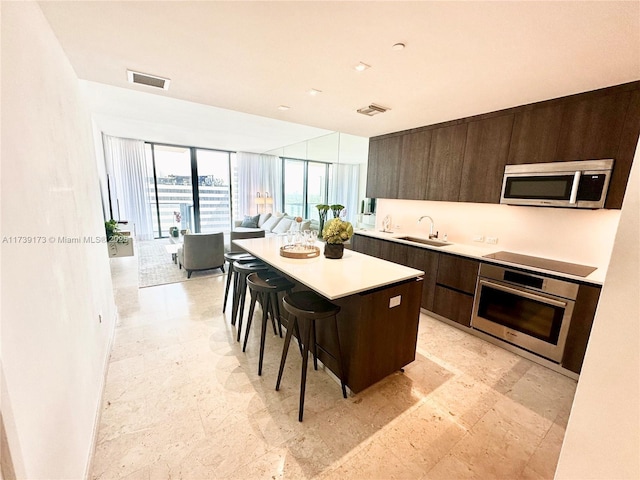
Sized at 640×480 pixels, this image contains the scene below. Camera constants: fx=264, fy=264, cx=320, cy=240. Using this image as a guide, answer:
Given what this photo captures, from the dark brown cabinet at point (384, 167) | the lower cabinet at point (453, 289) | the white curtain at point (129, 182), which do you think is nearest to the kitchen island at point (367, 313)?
the lower cabinet at point (453, 289)

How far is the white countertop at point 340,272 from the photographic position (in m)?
1.76

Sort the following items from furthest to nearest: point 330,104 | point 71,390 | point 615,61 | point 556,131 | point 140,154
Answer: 1. point 140,154
2. point 330,104
3. point 556,131
4. point 615,61
5. point 71,390

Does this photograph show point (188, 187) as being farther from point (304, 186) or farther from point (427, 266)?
point (427, 266)

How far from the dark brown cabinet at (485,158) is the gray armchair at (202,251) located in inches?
153

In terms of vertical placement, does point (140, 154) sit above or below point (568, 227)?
above

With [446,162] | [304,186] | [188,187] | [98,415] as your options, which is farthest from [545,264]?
[188,187]

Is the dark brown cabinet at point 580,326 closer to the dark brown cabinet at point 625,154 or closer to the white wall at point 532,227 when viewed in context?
the white wall at point 532,227

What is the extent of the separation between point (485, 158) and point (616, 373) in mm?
2839

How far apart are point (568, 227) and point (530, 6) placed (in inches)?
88.2

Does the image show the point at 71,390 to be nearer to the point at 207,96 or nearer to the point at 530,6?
the point at 207,96

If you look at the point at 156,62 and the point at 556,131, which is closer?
the point at 156,62

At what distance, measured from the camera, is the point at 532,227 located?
9.57 feet

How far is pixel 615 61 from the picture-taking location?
1.79 m

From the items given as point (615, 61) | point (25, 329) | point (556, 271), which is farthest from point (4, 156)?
point (556, 271)
